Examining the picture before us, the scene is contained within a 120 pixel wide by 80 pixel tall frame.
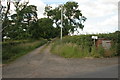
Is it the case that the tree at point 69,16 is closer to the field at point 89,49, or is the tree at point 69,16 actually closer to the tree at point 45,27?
the tree at point 45,27

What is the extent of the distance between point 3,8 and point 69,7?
5601 centimetres

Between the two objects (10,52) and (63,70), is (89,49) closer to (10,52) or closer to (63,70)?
(10,52)

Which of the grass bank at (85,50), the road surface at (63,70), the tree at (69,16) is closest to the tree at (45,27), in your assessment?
the tree at (69,16)

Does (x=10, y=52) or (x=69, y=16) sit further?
(x=69, y=16)

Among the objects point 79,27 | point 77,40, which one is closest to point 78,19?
point 79,27

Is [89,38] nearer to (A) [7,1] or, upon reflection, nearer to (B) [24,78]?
(A) [7,1]

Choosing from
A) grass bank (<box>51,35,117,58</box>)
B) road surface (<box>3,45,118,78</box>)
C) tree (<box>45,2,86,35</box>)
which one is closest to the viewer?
road surface (<box>3,45,118,78</box>)

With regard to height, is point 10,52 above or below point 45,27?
below

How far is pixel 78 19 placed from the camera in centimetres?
8075

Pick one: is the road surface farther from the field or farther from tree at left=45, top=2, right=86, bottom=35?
tree at left=45, top=2, right=86, bottom=35

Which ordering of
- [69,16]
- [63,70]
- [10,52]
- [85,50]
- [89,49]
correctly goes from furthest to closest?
[69,16] < [10,52] < [89,49] < [85,50] < [63,70]

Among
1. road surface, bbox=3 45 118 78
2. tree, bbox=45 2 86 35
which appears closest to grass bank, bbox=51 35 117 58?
road surface, bbox=3 45 118 78

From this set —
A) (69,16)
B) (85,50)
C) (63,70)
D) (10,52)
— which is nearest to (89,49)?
(85,50)

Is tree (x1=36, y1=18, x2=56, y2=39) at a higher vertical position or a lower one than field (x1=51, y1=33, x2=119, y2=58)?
higher
